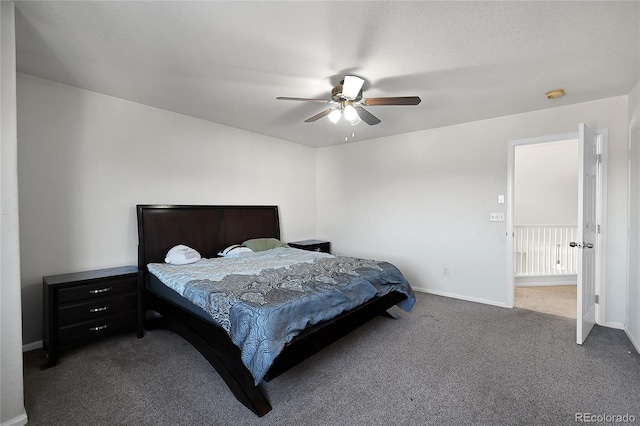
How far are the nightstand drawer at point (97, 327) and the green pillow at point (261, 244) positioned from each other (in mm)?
1600

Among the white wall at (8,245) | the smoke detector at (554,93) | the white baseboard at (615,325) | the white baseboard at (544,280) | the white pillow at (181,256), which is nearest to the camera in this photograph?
the white wall at (8,245)

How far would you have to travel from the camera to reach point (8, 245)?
5.52 ft

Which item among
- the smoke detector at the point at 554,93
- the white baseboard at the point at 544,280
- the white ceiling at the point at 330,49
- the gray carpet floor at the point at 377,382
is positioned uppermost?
the white ceiling at the point at 330,49

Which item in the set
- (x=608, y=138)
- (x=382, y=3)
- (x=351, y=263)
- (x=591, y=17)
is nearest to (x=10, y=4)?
(x=382, y=3)

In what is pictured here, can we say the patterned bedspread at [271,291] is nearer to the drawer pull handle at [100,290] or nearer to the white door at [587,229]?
the drawer pull handle at [100,290]

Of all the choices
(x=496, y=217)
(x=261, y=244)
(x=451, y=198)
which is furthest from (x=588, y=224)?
(x=261, y=244)

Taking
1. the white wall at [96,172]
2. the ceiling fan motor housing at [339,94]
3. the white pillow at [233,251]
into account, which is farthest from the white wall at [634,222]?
the white wall at [96,172]

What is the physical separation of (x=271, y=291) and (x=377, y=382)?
1073 mm

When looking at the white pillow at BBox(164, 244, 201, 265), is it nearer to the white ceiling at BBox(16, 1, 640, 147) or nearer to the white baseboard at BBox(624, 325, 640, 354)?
the white ceiling at BBox(16, 1, 640, 147)

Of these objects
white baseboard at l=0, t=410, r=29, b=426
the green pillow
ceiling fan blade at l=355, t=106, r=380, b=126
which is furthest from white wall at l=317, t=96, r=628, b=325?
white baseboard at l=0, t=410, r=29, b=426

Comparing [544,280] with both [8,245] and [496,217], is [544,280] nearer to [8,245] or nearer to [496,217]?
[496,217]

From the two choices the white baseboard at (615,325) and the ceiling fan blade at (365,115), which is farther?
the white baseboard at (615,325)

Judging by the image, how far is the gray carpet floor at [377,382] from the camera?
1.83 meters

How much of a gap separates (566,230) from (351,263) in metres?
4.44
